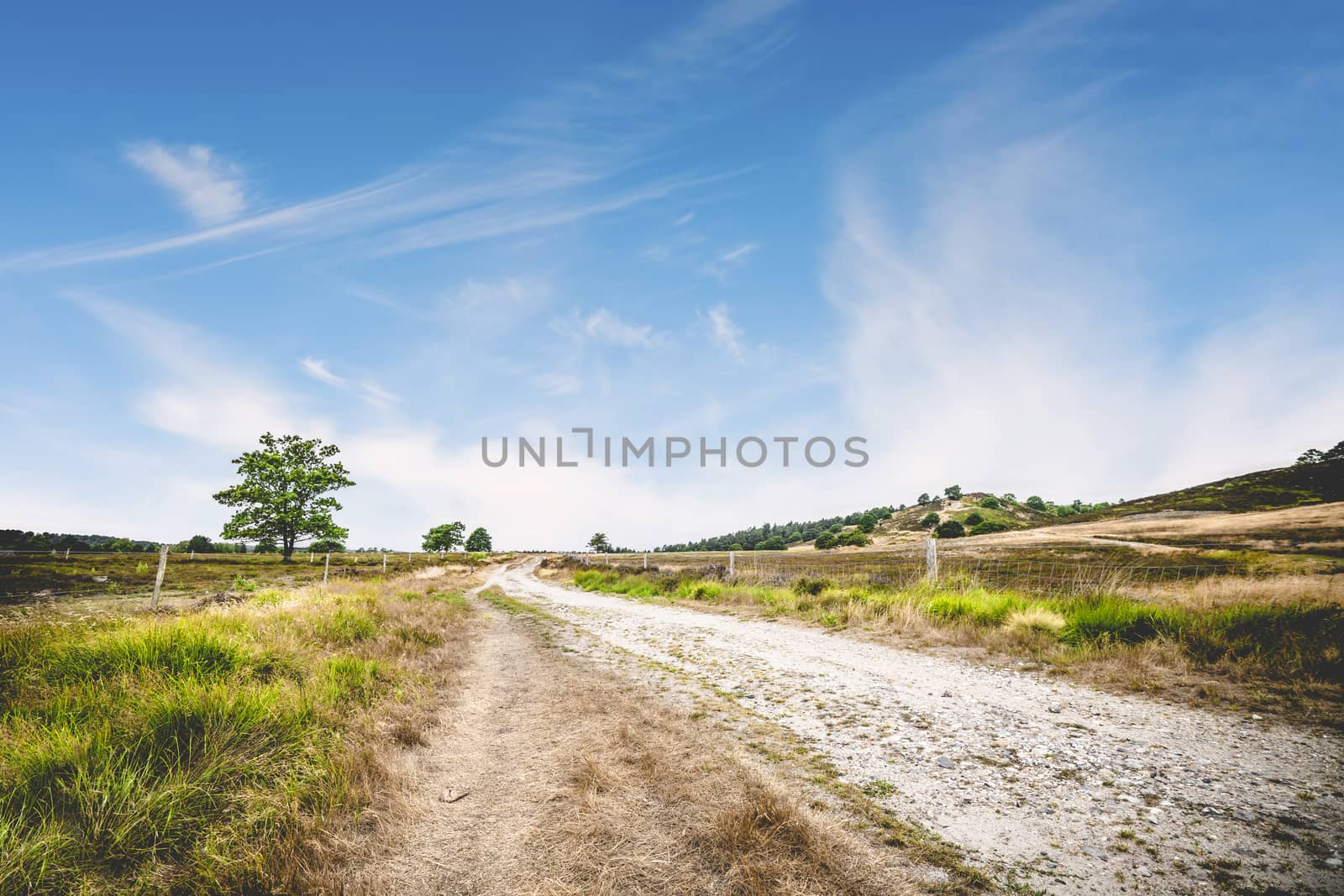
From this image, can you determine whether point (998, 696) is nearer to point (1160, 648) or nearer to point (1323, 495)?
point (1160, 648)

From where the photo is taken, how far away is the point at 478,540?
12800 cm

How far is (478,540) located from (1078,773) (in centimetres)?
13717

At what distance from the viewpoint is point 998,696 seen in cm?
597

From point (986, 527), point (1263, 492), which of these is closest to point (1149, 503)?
point (1263, 492)

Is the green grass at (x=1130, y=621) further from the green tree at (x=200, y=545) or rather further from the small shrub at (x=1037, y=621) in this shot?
the green tree at (x=200, y=545)

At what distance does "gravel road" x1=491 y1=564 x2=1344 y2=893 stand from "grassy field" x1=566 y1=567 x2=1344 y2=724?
42.9 inches

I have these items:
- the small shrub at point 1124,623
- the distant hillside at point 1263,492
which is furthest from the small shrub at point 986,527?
the small shrub at point 1124,623

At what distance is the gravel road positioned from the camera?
9.12ft

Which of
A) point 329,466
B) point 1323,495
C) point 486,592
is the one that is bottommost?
point 486,592

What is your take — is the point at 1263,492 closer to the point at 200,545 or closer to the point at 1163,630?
the point at 1163,630

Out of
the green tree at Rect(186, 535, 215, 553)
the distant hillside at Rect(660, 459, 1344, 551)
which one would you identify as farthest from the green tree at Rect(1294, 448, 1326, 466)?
the green tree at Rect(186, 535, 215, 553)

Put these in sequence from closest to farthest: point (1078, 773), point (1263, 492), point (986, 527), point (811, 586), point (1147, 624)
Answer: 1. point (1078, 773)
2. point (1147, 624)
3. point (811, 586)
4. point (1263, 492)
5. point (986, 527)

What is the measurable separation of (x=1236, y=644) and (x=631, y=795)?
333 inches

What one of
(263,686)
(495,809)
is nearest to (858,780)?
(495,809)
